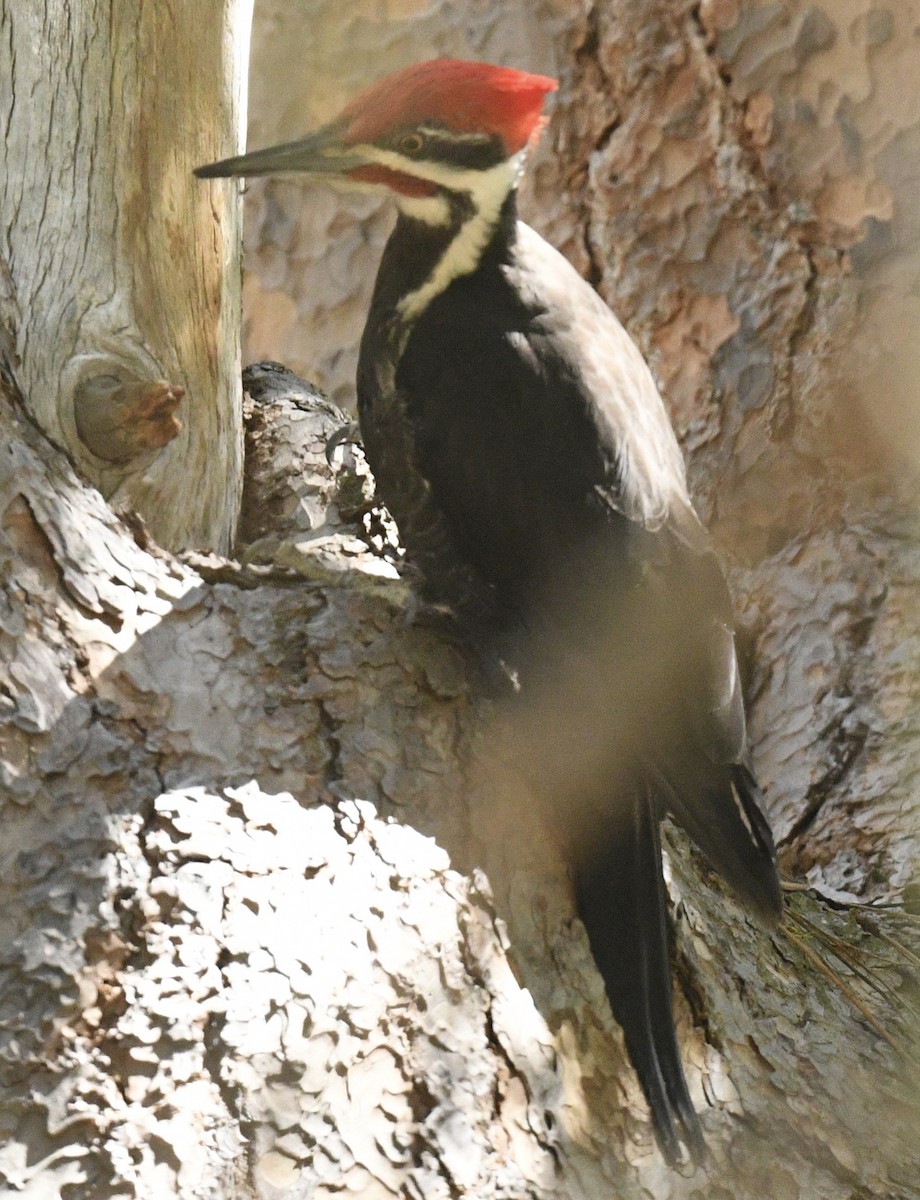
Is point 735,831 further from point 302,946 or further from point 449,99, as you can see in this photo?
point 449,99

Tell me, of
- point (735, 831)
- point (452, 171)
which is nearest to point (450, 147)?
point (452, 171)

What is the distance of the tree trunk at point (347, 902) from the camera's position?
1176 mm

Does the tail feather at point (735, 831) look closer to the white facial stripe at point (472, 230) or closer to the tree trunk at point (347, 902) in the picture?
the tree trunk at point (347, 902)

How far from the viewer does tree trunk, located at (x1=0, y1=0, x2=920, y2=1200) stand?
46.3 inches

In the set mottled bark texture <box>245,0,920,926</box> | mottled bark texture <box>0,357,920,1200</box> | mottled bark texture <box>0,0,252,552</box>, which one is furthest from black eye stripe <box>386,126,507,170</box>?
mottled bark texture <box>245,0,920,926</box>

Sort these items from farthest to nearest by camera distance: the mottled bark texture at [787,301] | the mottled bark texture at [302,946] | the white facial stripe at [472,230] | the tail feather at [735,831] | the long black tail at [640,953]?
the mottled bark texture at [787,301] < the white facial stripe at [472,230] < the tail feather at [735,831] < the long black tail at [640,953] < the mottled bark texture at [302,946]

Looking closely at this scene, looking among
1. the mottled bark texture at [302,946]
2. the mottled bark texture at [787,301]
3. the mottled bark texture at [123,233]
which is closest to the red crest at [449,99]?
the mottled bark texture at [123,233]

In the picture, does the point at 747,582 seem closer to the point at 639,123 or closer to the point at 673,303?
the point at 673,303

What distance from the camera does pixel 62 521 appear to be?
4.65 ft

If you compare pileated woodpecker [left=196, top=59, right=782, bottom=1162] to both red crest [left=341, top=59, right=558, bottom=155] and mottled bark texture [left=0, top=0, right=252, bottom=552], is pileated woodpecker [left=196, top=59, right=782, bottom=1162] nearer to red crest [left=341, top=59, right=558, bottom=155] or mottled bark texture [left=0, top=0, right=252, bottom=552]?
red crest [left=341, top=59, right=558, bottom=155]

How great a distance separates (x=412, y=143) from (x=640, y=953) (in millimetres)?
1045

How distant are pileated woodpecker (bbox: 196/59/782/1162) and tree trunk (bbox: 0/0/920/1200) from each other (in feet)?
0.33

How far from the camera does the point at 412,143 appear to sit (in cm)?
166

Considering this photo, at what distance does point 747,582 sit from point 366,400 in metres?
0.87
